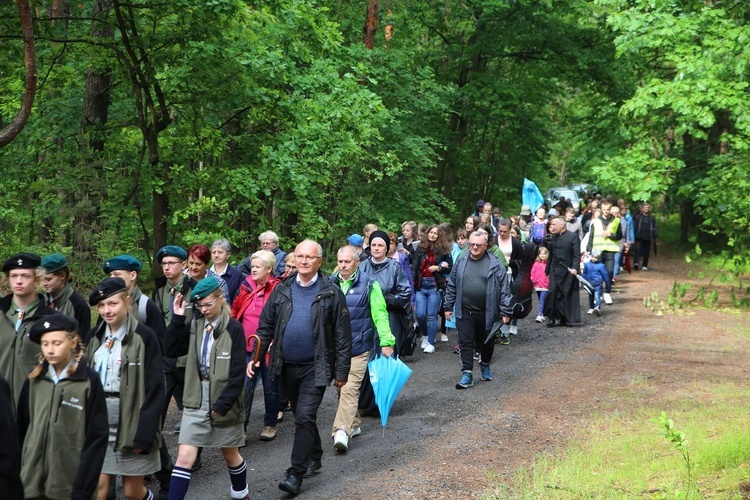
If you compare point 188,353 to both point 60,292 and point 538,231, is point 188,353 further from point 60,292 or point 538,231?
point 538,231

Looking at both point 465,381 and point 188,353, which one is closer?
point 188,353

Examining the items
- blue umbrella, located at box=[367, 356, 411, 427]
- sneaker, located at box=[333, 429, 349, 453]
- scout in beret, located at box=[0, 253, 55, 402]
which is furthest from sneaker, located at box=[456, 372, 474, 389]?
scout in beret, located at box=[0, 253, 55, 402]

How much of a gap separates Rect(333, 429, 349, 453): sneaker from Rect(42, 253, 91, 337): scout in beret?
267 cm

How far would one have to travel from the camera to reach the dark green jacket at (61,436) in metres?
4.76

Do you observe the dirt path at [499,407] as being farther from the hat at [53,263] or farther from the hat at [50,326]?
the hat at [50,326]

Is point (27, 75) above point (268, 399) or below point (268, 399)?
above

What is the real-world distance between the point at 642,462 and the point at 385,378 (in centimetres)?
268

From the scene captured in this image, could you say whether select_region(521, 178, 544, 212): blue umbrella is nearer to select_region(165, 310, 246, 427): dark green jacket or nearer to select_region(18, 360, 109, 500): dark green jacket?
select_region(165, 310, 246, 427): dark green jacket

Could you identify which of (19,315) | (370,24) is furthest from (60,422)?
(370,24)

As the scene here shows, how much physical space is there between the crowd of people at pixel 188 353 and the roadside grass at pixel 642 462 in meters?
1.87

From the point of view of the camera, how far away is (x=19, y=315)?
620cm

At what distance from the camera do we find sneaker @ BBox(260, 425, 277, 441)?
29.8 ft

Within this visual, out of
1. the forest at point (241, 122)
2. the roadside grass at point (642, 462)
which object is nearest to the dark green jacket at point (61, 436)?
the roadside grass at point (642, 462)

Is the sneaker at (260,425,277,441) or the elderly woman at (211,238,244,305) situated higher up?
the elderly woman at (211,238,244,305)
